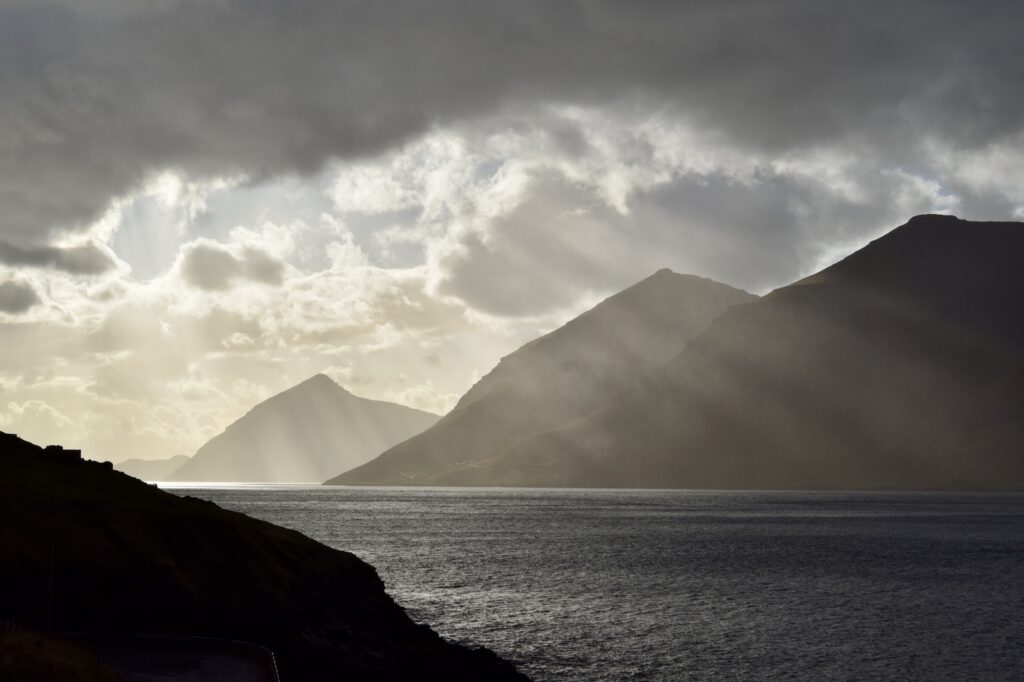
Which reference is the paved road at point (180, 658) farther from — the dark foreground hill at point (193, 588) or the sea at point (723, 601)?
the sea at point (723, 601)

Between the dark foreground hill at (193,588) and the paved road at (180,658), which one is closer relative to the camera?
the paved road at (180,658)

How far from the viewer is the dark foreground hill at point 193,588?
40.6 metres

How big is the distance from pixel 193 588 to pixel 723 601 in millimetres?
42071

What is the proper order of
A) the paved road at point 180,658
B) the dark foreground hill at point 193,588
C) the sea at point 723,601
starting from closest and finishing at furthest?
the paved road at point 180,658, the dark foreground hill at point 193,588, the sea at point 723,601

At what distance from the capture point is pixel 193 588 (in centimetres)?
Result: 4372

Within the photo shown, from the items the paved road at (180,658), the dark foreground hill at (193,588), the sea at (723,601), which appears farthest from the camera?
the sea at (723,601)

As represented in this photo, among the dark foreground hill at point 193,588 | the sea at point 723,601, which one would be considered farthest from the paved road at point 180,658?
the sea at point 723,601

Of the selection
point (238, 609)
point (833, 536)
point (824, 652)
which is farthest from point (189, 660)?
point (833, 536)

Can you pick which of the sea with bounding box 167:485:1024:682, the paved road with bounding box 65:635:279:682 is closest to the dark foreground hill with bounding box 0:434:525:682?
the paved road with bounding box 65:635:279:682

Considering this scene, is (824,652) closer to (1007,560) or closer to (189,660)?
(189,660)

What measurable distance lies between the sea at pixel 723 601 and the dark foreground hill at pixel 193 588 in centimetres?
713

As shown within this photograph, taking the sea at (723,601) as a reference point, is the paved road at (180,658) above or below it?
above

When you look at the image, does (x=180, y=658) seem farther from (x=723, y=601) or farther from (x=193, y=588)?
(x=723, y=601)

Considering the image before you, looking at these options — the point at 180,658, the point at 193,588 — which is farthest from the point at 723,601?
the point at 180,658
